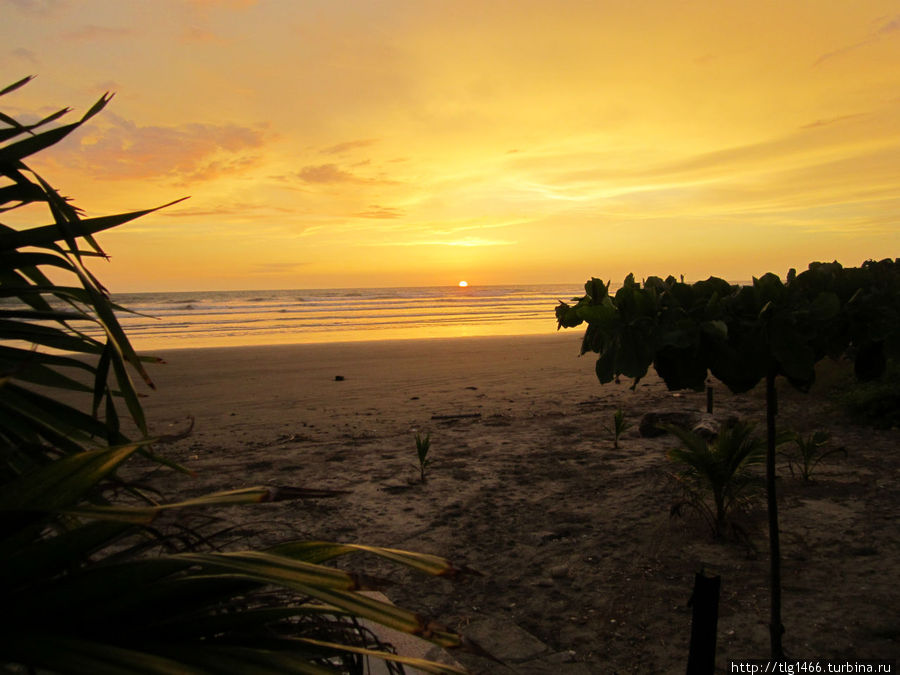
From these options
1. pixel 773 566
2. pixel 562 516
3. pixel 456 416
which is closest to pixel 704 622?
pixel 773 566

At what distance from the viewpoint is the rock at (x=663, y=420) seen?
7941 millimetres

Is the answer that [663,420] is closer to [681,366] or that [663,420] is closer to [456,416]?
[456,416]

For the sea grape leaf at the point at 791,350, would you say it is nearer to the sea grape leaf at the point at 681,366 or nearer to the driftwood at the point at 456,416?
the sea grape leaf at the point at 681,366

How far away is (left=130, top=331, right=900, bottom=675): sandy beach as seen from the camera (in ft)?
11.7

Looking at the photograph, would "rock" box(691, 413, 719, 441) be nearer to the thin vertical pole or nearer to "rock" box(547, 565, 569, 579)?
"rock" box(547, 565, 569, 579)

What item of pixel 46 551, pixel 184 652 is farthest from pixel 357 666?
pixel 46 551

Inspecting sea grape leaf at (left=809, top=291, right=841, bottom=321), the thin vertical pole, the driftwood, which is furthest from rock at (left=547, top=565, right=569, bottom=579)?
the driftwood

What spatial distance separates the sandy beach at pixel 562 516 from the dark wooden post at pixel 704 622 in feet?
2.74

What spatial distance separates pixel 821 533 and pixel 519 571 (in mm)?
2368

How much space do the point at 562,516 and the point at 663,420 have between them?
125 inches

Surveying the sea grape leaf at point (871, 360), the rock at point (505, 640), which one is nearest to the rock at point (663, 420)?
the rock at point (505, 640)

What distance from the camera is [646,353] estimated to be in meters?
2.56

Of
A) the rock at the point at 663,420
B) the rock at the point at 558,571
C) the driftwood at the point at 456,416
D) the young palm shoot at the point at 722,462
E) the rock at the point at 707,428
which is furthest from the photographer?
the driftwood at the point at 456,416

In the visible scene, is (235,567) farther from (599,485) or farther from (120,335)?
(599,485)
